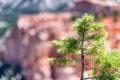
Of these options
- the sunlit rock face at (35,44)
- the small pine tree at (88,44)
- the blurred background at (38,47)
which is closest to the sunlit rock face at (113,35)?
the blurred background at (38,47)

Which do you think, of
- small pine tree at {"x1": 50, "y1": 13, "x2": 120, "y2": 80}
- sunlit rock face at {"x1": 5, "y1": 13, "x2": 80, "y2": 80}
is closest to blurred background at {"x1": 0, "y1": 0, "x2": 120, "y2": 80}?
sunlit rock face at {"x1": 5, "y1": 13, "x2": 80, "y2": 80}

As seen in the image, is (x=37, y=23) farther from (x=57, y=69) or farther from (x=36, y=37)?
(x=57, y=69)

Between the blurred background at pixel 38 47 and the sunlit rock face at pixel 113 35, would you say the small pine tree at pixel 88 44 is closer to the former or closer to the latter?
the blurred background at pixel 38 47

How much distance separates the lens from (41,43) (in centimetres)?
9406

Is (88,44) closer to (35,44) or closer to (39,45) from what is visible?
(39,45)

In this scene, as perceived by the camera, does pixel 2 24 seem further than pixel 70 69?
Yes

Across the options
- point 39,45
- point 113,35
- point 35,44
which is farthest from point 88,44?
point 35,44

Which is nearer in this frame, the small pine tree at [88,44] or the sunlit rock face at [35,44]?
the small pine tree at [88,44]

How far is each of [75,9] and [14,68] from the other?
2344 inches

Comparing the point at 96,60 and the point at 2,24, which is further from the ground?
the point at 2,24

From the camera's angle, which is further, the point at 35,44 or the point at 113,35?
the point at 35,44

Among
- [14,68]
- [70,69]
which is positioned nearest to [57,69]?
[70,69]

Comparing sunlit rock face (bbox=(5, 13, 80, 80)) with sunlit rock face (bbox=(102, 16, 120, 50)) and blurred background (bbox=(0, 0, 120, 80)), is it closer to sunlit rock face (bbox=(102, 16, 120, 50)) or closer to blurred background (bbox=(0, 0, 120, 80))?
blurred background (bbox=(0, 0, 120, 80))

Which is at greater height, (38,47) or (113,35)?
(113,35)
